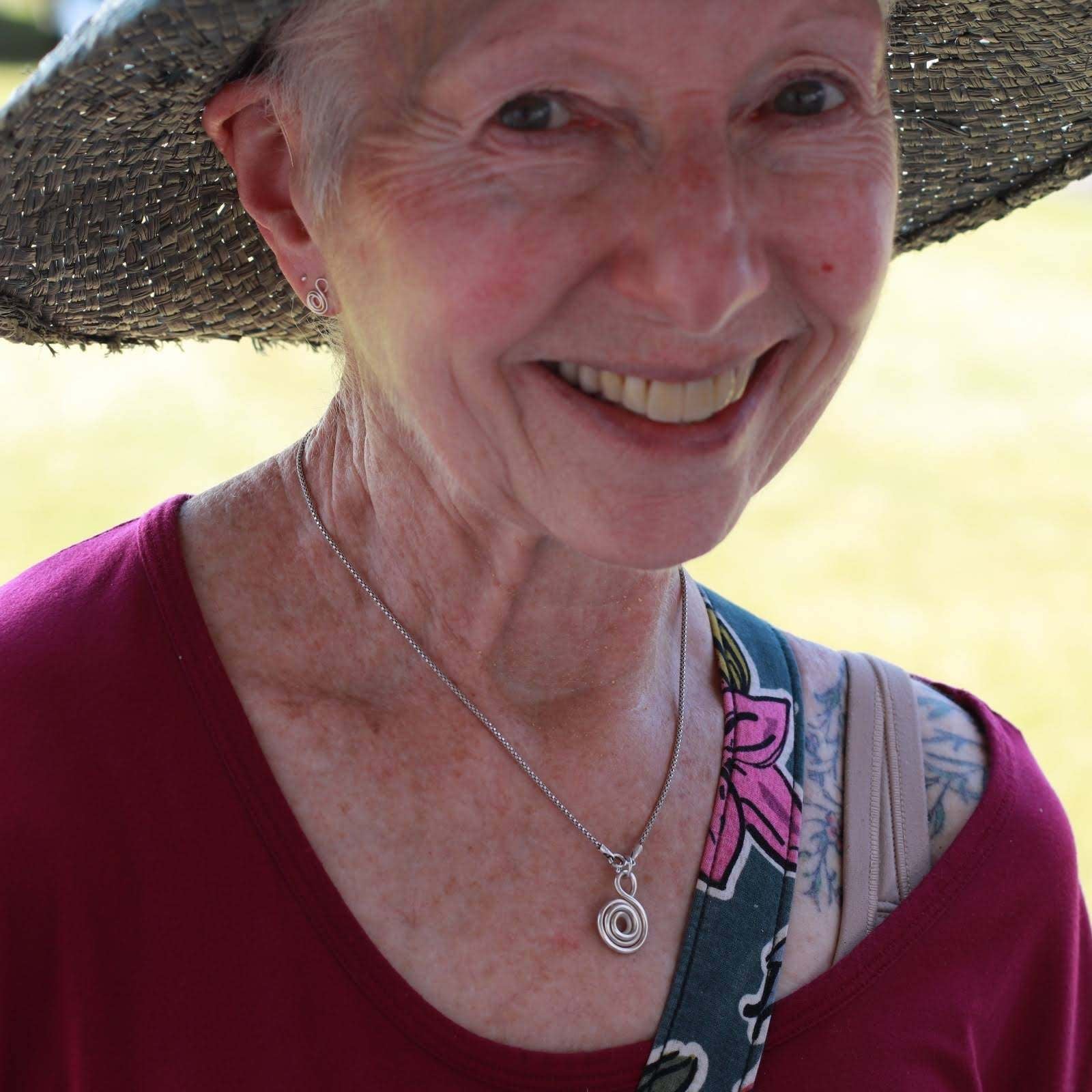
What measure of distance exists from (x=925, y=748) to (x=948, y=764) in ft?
0.11

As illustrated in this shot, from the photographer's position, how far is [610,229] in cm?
132

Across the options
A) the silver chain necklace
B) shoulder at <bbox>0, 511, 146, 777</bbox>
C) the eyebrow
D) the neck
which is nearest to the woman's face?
the eyebrow

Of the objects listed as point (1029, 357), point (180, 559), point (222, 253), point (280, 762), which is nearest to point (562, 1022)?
point (280, 762)

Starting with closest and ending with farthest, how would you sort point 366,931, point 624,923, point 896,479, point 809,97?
1. point 809,97
2. point 366,931
3. point 624,923
4. point 896,479

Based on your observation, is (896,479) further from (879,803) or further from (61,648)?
(61,648)

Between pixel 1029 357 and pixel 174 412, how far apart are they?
5010mm

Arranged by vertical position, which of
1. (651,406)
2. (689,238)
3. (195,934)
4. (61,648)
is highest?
(689,238)

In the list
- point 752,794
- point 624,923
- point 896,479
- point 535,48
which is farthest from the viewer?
point 896,479

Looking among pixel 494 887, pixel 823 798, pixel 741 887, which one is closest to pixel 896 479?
pixel 823 798

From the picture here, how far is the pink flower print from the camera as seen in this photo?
1669mm

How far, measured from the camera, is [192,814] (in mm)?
1487

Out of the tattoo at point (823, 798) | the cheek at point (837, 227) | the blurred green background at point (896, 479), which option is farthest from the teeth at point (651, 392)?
the blurred green background at point (896, 479)

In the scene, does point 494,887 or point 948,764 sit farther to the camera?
point 948,764

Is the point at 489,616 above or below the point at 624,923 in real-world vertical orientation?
above
